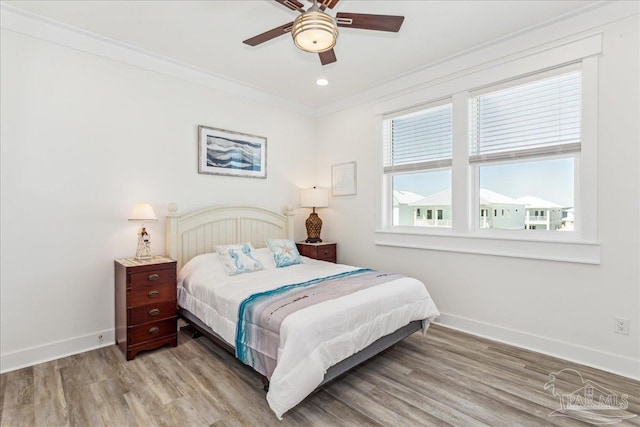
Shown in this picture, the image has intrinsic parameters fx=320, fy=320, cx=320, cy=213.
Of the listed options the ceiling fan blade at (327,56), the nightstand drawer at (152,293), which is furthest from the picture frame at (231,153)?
the ceiling fan blade at (327,56)

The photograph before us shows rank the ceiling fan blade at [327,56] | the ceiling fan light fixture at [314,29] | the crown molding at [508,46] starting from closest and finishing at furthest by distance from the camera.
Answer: the ceiling fan light fixture at [314,29]
the ceiling fan blade at [327,56]
the crown molding at [508,46]

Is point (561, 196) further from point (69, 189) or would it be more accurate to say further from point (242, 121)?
point (69, 189)

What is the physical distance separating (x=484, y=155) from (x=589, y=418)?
227cm

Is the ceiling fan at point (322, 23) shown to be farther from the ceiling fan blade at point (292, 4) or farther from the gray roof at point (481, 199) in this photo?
the gray roof at point (481, 199)

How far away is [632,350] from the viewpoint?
243 centimetres

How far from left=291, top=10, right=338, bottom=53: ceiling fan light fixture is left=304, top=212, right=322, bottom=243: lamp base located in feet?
9.49

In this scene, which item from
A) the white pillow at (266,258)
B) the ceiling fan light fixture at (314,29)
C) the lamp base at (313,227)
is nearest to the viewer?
the ceiling fan light fixture at (314,29)

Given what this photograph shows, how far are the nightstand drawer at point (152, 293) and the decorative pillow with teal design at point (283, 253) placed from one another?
1.09 meters

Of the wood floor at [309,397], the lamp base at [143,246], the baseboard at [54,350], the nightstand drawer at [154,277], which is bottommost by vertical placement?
the wood floor at [309,397]

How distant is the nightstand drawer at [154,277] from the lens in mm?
2762

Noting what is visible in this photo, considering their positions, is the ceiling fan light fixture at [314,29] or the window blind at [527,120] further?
the window blind at [527,120]

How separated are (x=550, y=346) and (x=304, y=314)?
2.31 meters

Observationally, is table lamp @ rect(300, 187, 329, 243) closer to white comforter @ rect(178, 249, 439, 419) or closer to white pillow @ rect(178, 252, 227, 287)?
white comforter @ rect(178, 249, 439, 419)

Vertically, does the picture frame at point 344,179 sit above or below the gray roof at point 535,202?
above
